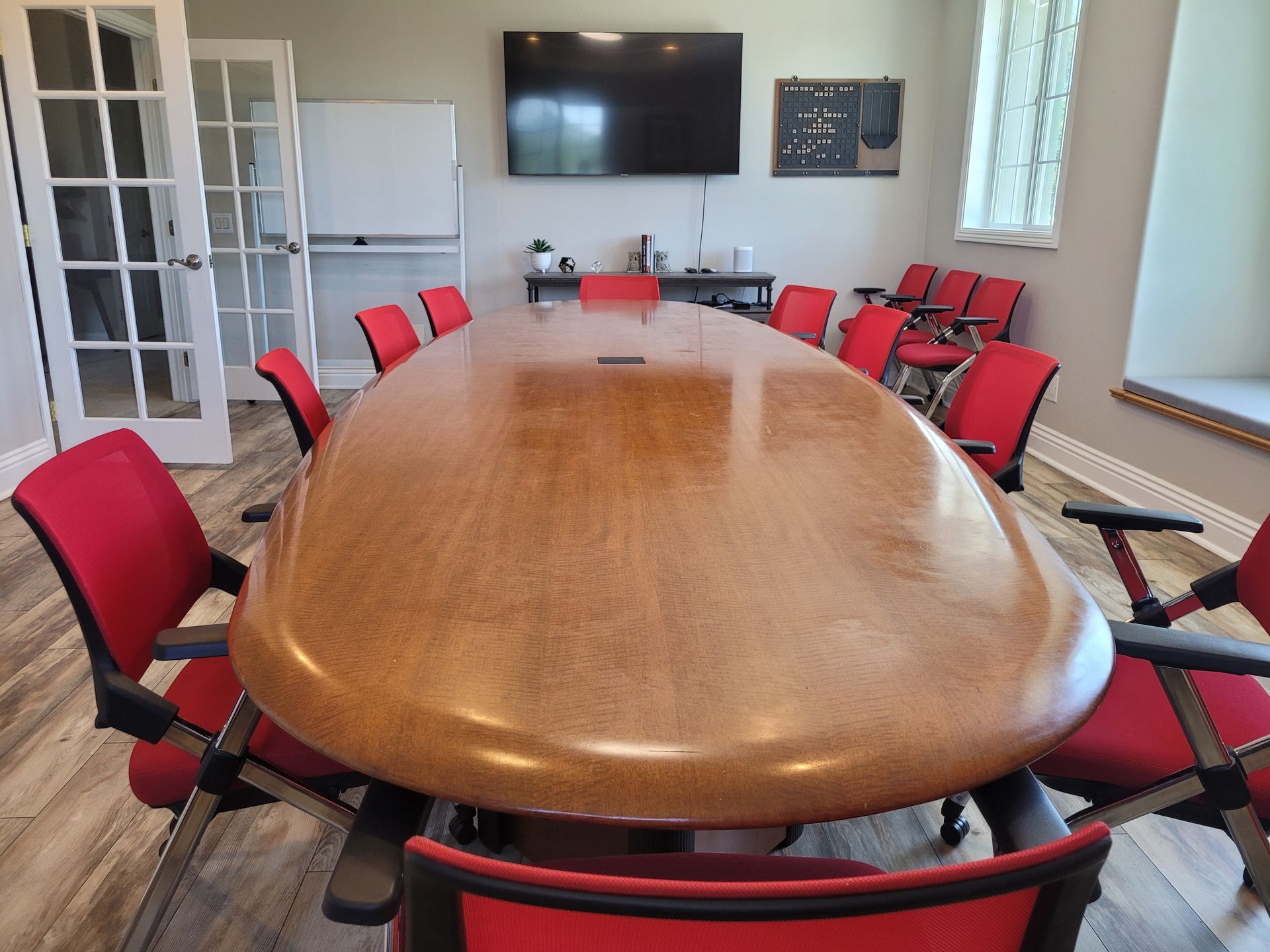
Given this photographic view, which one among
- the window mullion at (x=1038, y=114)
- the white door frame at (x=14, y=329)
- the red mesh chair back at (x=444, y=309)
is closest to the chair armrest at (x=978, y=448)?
the red mesh chair back at (x=444, y=309)

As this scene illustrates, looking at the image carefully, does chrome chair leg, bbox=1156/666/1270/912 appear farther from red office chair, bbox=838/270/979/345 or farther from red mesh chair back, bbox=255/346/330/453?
red office chair, bbox=838/270/979/345

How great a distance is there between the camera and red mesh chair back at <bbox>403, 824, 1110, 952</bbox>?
0.45 m

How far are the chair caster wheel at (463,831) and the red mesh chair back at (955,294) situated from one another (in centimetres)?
426

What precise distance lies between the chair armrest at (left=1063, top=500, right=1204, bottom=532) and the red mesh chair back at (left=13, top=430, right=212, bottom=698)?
1.45 meters

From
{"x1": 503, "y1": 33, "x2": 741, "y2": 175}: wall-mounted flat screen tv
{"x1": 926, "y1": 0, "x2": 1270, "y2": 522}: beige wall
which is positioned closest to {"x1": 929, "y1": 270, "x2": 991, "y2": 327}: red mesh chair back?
{"x1": 926, "y1": 0, "x2": 1270, "y2": 522}: beige wall

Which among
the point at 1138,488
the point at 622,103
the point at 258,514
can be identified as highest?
the point at 622,103

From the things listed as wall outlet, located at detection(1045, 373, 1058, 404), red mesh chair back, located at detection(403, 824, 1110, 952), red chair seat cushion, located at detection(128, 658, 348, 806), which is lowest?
wall outlet, located at detection(1045, 373, 1058, 404)

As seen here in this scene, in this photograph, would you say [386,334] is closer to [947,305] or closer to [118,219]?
[118,219]

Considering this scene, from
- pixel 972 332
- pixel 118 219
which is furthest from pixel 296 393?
pixel 972 332

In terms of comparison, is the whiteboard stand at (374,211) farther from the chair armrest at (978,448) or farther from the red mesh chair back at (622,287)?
the chair armrest at (978,448)

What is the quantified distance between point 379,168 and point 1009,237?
3.87 meters

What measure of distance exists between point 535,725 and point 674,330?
263 cm

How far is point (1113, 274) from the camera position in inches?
153

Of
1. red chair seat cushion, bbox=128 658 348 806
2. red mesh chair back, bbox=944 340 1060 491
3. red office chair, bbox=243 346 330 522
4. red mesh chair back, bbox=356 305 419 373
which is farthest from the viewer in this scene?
red mesh chair back, bbox=356 305 419 373
